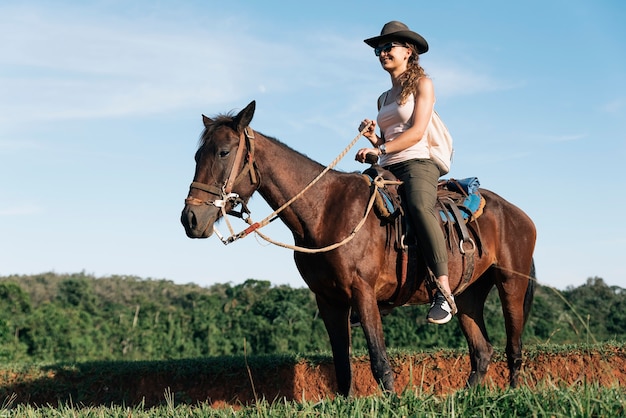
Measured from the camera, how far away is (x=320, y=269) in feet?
19.6

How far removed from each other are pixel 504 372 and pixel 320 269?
17.0 ft

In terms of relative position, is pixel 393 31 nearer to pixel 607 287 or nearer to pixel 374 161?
pixel 374 161

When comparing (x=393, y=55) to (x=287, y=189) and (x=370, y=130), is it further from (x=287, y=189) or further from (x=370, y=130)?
(x=287, y=189)

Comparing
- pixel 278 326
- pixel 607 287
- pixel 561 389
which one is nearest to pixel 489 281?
pixel 561 389

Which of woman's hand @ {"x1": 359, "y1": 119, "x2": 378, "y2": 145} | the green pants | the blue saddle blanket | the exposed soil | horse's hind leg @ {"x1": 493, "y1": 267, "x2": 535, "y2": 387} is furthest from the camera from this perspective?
the exposed soil

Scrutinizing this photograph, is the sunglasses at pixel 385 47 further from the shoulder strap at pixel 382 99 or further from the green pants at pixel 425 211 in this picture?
the green pants at pixel 425 211

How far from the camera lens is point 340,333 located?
251 inches

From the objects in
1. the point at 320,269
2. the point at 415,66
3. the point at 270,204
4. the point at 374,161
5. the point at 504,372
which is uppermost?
the point at 415,66

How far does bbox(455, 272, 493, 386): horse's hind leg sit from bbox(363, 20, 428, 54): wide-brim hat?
2.95m

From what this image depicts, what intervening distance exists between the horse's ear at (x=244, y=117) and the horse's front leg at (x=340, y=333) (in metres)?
1.77

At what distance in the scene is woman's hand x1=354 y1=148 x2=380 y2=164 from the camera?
20.1 ft

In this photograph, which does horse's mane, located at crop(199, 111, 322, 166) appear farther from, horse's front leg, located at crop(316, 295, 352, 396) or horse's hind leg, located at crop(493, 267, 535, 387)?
horse's hind leg, located at crop(493, 267, 535, 387)

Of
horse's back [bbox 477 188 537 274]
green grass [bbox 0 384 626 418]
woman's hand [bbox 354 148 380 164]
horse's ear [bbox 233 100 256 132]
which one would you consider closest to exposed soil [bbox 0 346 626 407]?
horse's back [bbox 477 188 537 274]

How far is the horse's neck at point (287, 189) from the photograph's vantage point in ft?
20.0
